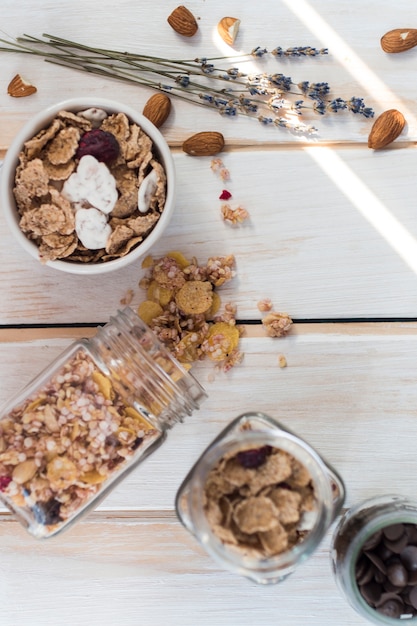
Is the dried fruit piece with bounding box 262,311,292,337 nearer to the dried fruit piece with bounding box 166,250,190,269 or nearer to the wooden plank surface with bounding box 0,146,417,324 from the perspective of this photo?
the wooden plank surface with bounding box 0,146,417,324

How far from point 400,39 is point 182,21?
0.28 meters

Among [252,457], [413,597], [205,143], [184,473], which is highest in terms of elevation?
[205,143]

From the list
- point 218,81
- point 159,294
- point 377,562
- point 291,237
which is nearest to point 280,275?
point 291,237

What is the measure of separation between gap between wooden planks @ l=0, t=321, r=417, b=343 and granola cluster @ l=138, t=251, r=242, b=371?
0.09m

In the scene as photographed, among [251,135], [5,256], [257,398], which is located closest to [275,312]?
[257,398]

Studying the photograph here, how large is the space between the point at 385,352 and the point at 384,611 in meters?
0.32

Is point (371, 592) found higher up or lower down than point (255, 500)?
lower down

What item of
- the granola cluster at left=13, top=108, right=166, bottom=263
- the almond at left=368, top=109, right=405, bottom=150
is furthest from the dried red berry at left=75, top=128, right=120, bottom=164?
the almond at left=368, top=109, right=405, bottom=150

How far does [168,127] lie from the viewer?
96 centimetres

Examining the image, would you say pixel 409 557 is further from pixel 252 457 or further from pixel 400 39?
pixel 400 39

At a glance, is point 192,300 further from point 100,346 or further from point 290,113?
point 290,113

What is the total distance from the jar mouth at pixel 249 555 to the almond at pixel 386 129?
41 centimetres

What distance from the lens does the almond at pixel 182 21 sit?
939mm

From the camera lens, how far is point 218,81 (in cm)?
96
